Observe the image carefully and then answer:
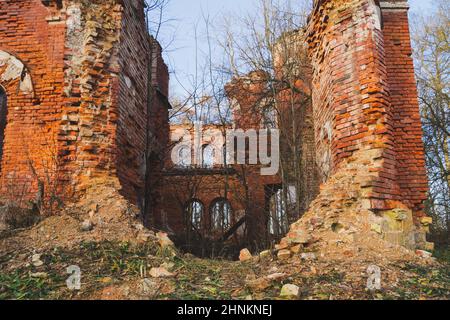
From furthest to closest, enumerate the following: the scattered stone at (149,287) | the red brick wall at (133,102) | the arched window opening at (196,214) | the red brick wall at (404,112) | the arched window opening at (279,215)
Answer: the arched window opening at (196,214)
the arched window opening at (279,215)
the red brick wall at (133,102)
the red brick wall at (404,112)
the scattered stone at (149,287)

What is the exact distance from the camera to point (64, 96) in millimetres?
6180

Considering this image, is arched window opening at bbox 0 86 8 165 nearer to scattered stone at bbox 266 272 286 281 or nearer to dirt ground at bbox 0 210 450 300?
dirt ground at bbox 0 210 450 300

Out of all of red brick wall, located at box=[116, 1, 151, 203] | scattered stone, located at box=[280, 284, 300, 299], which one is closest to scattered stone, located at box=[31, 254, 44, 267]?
red brick wall, located at box=[116, 1, 151, 203]

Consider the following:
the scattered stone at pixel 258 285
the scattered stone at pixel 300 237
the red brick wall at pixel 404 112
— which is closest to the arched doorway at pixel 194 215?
the scattered stone at pixel 300 237

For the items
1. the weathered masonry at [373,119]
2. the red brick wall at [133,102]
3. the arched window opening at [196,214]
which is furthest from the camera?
the arched window opening at [196,214]

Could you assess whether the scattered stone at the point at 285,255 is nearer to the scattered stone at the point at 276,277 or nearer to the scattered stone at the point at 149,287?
the scattered stone at the point at 276,277

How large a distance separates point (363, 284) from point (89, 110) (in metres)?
4.79

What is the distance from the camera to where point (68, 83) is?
6230 millimetres

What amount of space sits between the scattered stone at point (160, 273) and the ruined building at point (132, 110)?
5.71 feet

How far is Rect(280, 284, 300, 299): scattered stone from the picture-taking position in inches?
135

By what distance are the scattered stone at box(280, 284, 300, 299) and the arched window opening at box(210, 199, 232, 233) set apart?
329 inches

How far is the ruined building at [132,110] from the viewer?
5.28m
